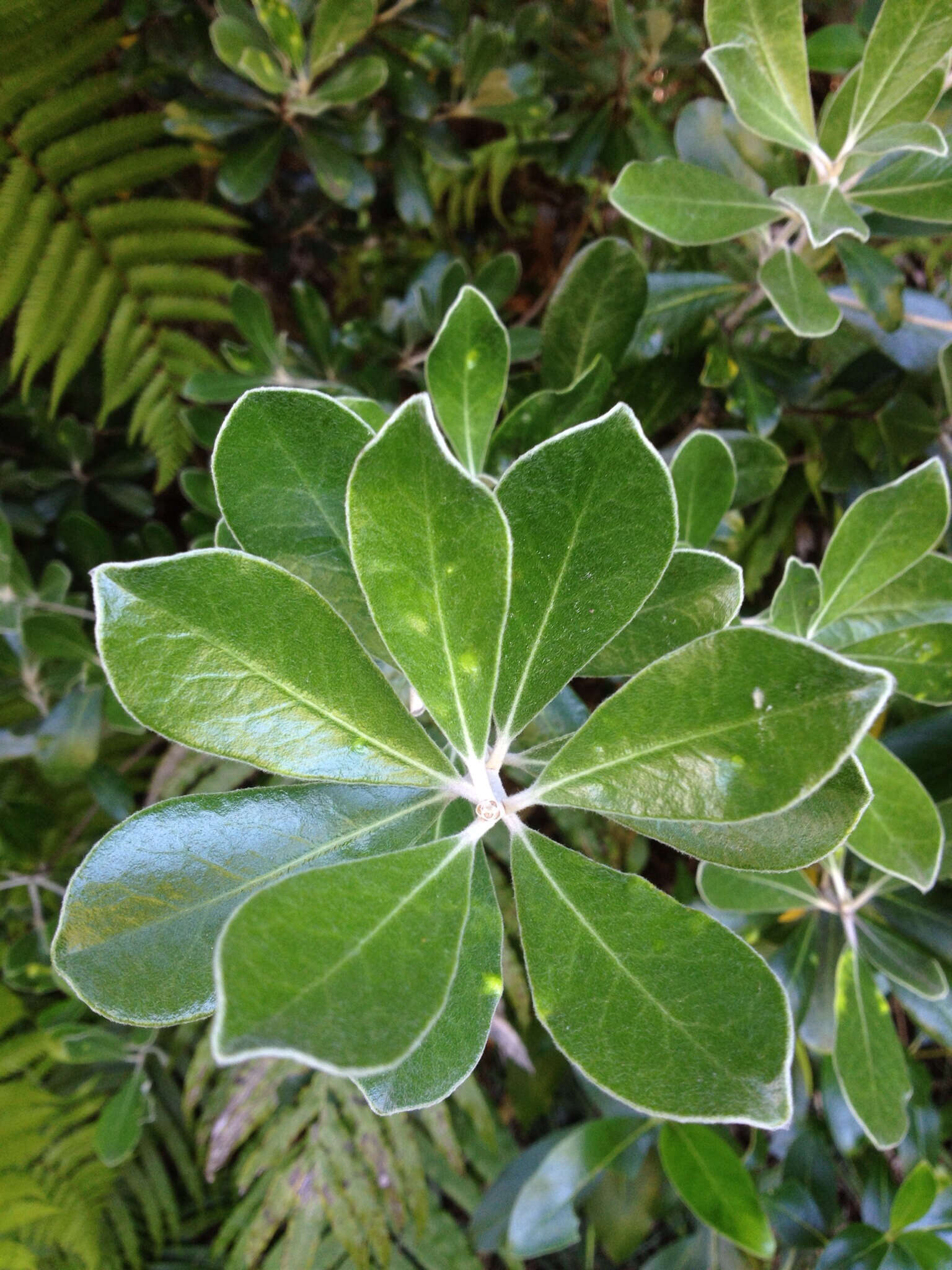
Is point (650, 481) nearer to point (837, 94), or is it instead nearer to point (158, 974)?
point (158, 974)

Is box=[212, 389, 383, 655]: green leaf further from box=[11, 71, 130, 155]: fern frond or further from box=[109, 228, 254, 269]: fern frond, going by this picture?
box=[11, 71, 130, 155]: fern frond

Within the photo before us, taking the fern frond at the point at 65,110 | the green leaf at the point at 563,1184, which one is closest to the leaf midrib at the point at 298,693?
the green leaf at the point at 563,1184

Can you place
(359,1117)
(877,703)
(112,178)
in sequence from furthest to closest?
1. (359,1117)
2. (112,178)
3. (877,703)

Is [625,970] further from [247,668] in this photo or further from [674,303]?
[674,303]

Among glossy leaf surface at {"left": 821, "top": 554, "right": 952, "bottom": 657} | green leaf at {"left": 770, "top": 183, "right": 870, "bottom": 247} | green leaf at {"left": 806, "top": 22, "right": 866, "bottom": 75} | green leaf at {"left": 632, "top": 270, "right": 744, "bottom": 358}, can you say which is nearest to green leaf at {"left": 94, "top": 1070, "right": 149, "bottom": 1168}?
glossy leaf surface at {"left": 821, "top": 554, "right": 952, "bottom": 657}

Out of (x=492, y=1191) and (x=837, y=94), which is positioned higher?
(x=837, y=94)

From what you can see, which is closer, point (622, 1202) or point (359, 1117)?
point (622, 1202)

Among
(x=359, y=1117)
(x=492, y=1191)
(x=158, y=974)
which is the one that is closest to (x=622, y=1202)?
(x=492, y=1191)

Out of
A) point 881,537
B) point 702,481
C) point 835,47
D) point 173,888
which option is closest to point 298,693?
point 173,888
